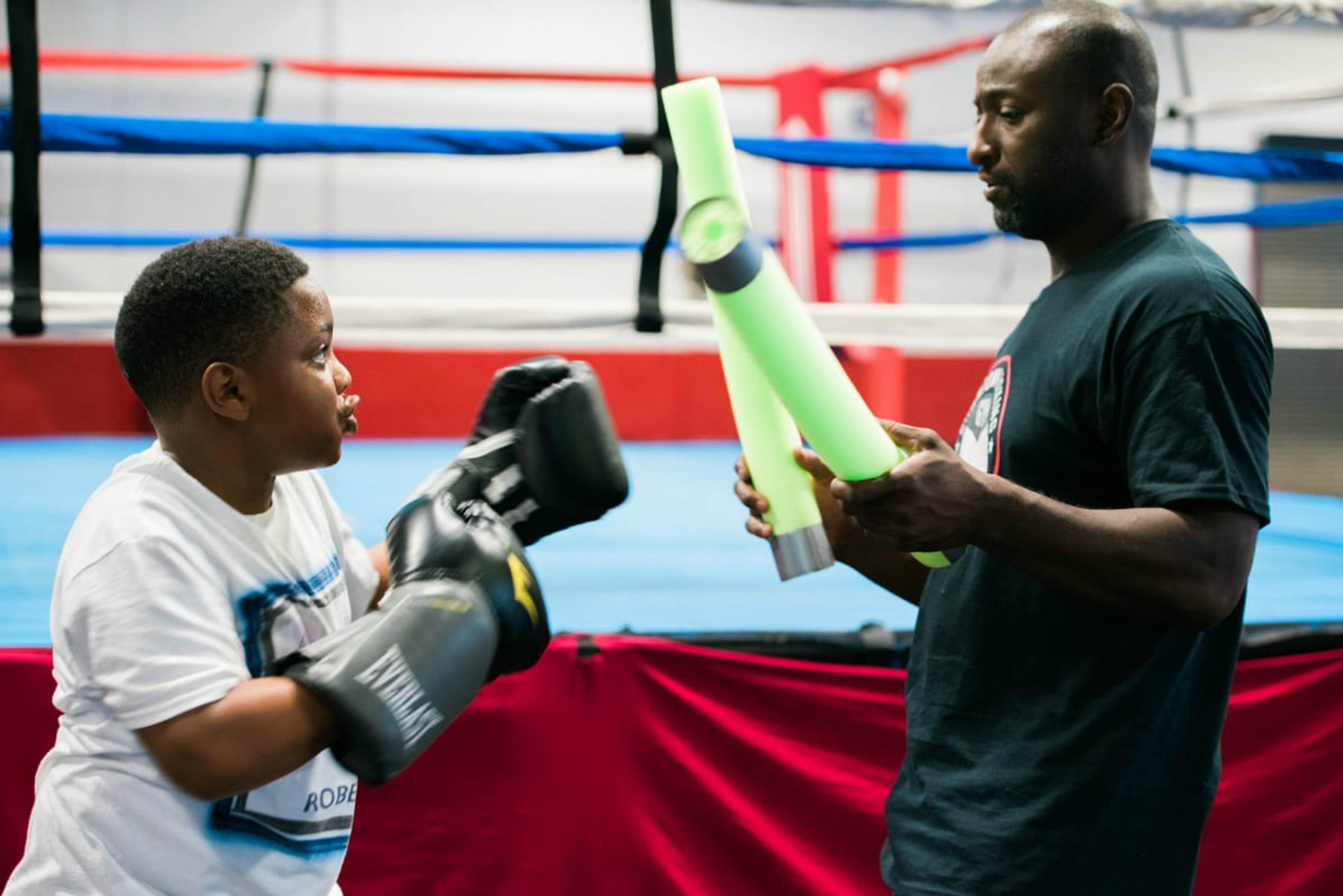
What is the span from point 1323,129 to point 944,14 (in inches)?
169

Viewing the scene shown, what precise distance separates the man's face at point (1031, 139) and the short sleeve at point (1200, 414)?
0.18 meters

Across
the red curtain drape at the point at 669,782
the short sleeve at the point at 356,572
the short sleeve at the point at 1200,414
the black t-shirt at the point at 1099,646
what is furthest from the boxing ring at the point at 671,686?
the short sleeve at the point at 1200,414

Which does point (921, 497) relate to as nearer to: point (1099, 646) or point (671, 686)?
point (1099, 646)

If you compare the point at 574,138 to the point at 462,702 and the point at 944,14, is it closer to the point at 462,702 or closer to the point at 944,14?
the point at 462,702

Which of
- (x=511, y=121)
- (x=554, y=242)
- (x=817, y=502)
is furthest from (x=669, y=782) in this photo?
(x=511, y=121)

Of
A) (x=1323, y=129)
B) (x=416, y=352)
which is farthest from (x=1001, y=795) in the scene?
(x=1323, y=129)

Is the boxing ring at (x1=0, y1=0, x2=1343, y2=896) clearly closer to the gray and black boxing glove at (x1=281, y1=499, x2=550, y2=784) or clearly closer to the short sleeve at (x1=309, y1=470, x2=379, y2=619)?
the short sleeve at (x1=309, y1=470, x2=379, y2=619)

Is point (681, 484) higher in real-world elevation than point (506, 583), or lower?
lower

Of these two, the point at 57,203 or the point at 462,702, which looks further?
the point at 57,203

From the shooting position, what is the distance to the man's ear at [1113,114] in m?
0.95

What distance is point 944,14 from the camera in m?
2.48

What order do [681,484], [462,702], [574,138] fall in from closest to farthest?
1. [462,702]
2. [574,138]
3. [681,484]

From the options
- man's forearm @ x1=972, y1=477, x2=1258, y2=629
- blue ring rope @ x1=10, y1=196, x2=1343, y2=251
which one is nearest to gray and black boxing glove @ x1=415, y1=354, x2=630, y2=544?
man's forearm @ x1=972, y1=477, x2=1258, y2=629

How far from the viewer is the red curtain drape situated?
1380mm
